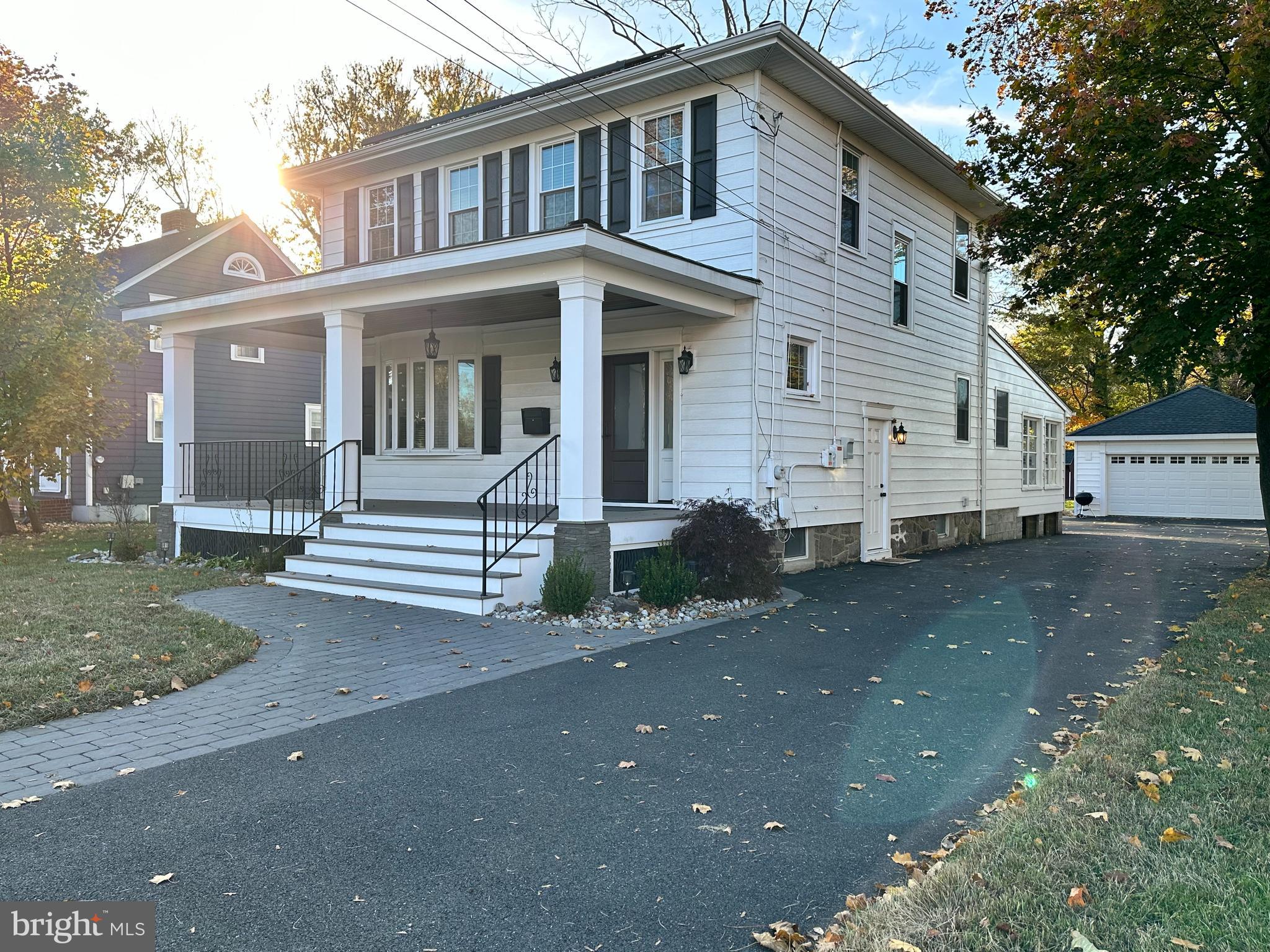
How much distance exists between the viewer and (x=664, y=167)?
11.2 m

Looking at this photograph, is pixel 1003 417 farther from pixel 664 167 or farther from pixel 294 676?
pixel 294 676

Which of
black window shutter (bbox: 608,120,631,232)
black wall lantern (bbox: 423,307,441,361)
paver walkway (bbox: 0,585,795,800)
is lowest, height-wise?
paver walkway (bbox: 0,585,795,800)

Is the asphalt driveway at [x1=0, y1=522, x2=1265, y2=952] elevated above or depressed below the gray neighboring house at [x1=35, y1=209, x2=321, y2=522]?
below

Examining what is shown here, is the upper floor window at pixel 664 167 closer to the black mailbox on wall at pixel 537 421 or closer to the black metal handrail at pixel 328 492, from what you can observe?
the black mailbox on wall at pixel 537 421

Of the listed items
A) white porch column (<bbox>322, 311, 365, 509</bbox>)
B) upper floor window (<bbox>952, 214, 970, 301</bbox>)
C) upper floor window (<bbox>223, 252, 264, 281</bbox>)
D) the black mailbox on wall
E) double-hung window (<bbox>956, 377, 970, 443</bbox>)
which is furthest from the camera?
upper floor window (<bbox>223, 252, 264, 281</bbox>)

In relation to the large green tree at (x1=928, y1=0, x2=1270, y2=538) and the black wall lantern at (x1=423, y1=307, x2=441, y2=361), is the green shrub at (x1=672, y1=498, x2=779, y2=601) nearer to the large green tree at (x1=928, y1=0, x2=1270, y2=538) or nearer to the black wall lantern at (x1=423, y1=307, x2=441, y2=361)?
the black wall lantern at (x1=423, y1=307, x2=441, y2=361)

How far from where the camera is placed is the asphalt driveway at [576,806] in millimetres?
2844

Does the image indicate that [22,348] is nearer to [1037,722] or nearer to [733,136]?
[733,136]

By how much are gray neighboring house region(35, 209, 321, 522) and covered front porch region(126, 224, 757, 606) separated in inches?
269

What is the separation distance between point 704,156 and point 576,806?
29.6 feet

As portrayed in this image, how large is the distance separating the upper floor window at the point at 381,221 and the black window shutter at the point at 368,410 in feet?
6.24

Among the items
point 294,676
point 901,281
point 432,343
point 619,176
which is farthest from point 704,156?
point 294,676

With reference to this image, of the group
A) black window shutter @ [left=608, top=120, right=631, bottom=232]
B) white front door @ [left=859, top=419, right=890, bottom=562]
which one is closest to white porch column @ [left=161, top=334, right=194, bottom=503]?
black window shutter @ [left=608, top=120, right=631, bottom=232]

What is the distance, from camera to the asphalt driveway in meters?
2.84
